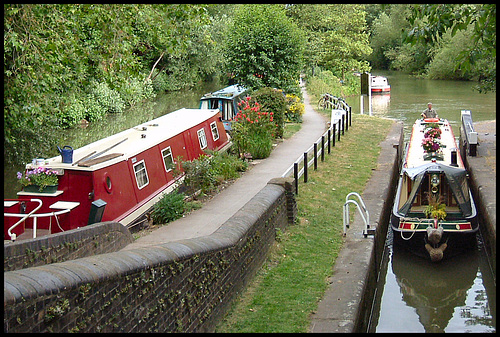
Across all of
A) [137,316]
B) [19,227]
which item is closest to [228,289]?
[137,316]

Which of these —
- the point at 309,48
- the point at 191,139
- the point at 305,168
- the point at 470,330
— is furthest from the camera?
the point at 309,48

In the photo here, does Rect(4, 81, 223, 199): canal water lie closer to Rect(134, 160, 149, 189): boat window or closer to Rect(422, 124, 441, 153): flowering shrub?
Rect(134, 160, 149, 189): boat window

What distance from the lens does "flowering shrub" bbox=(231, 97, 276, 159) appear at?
15.4 m

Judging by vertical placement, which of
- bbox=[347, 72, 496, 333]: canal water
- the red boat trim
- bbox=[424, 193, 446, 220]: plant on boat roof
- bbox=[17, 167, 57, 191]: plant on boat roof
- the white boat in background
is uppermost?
bbox=[17, 167, 57, 191]: plant on boat roof

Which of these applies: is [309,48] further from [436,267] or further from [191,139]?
[436,267]

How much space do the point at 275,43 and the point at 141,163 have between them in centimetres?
1112

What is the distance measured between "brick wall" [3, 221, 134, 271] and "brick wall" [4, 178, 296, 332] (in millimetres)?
1522

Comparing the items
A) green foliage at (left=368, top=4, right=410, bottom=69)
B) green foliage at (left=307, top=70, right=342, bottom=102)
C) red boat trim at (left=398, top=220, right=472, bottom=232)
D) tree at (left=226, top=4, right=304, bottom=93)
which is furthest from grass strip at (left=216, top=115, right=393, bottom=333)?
green foliage at (left=368, top=4, right=410, bottom=69)

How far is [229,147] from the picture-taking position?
16.1m

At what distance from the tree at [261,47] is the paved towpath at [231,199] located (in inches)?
119

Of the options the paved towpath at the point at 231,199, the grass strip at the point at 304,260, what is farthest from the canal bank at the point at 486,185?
the paved towpath at the point at 231,199

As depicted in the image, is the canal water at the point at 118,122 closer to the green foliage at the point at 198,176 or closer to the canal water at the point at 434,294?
the green foliage at the point at 198,176

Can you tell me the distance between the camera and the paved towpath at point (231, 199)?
951cm

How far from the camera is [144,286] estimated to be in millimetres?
5449
